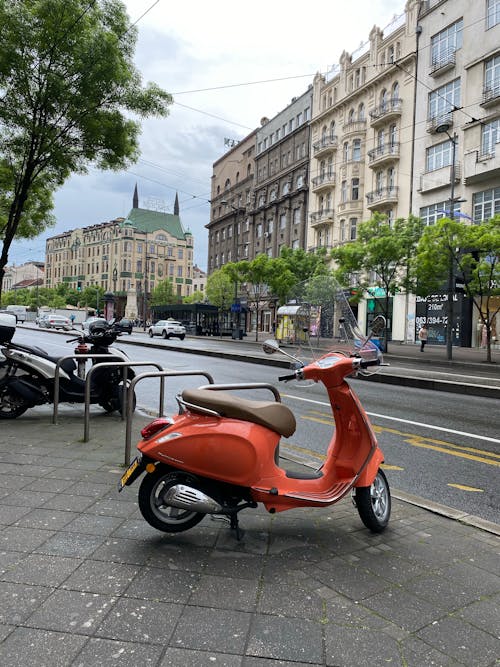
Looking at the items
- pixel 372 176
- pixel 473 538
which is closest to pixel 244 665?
pixel 473 538

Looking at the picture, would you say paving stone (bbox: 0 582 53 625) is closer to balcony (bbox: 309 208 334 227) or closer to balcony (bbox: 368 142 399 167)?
balcony (bbox: 368 142 399 167)

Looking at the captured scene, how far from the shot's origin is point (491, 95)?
2992 centimetres

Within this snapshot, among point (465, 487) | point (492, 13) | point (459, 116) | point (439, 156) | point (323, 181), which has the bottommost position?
point (465, 487)

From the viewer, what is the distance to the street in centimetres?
483

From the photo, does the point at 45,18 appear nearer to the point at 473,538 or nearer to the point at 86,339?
the point at 86,339

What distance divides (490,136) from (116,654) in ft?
111

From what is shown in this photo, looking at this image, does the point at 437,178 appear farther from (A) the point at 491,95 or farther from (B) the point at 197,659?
(B) the point at 197,659

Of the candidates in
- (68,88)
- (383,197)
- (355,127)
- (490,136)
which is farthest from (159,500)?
(355,127)

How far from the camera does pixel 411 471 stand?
5352mm

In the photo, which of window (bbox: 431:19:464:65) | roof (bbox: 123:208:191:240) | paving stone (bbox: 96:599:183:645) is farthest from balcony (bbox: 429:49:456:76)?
roof (bbox: 123:208:191:240)

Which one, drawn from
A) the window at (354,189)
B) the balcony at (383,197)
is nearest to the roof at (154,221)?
the window at (354,189)

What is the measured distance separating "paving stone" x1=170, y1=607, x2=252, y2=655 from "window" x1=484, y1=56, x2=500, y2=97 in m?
34.2

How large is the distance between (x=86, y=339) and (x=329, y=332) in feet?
14.0

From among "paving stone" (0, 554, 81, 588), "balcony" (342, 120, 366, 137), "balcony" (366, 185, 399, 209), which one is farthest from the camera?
"balcony" (342, 120, 366, 137)
